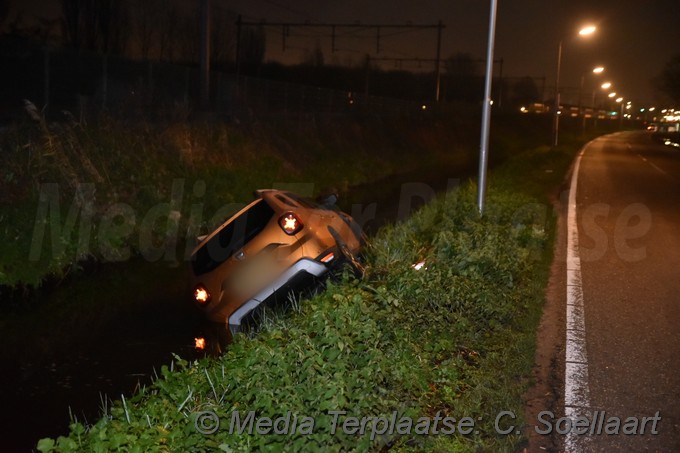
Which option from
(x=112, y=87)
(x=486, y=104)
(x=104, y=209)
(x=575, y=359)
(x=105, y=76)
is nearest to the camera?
(x=575, y=359)

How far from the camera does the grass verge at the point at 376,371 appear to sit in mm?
4406

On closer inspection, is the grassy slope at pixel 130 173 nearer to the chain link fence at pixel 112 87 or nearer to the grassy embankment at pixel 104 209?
the grassy embankment at pixel 104 209

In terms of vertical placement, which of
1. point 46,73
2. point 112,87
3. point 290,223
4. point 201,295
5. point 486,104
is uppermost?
point 46,73

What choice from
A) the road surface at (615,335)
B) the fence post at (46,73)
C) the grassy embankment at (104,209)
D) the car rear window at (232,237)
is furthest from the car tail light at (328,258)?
the fence post at (46,73)

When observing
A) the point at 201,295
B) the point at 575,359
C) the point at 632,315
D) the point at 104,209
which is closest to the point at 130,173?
the point at 104,209

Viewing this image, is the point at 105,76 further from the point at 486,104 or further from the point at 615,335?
the point at 615,335

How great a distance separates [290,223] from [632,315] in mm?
3864

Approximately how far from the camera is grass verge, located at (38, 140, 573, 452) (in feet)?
14.5

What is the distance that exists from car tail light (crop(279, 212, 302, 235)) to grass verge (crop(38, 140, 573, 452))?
0.91 metres

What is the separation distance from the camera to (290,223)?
9.52 m

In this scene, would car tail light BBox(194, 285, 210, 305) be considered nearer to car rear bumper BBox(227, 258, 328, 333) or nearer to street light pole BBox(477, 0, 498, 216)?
car rear bumper BBox(227, 258, 328, 333)

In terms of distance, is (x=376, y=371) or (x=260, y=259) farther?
(x=260, y=259)

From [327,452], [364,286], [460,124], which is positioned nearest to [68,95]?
[364,286]

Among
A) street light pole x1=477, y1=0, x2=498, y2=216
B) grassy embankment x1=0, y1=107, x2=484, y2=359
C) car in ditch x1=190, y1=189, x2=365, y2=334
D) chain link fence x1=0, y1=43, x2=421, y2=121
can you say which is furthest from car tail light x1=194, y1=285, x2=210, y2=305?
chain link fence x1=0, y1=43, x2=421, y2=121
